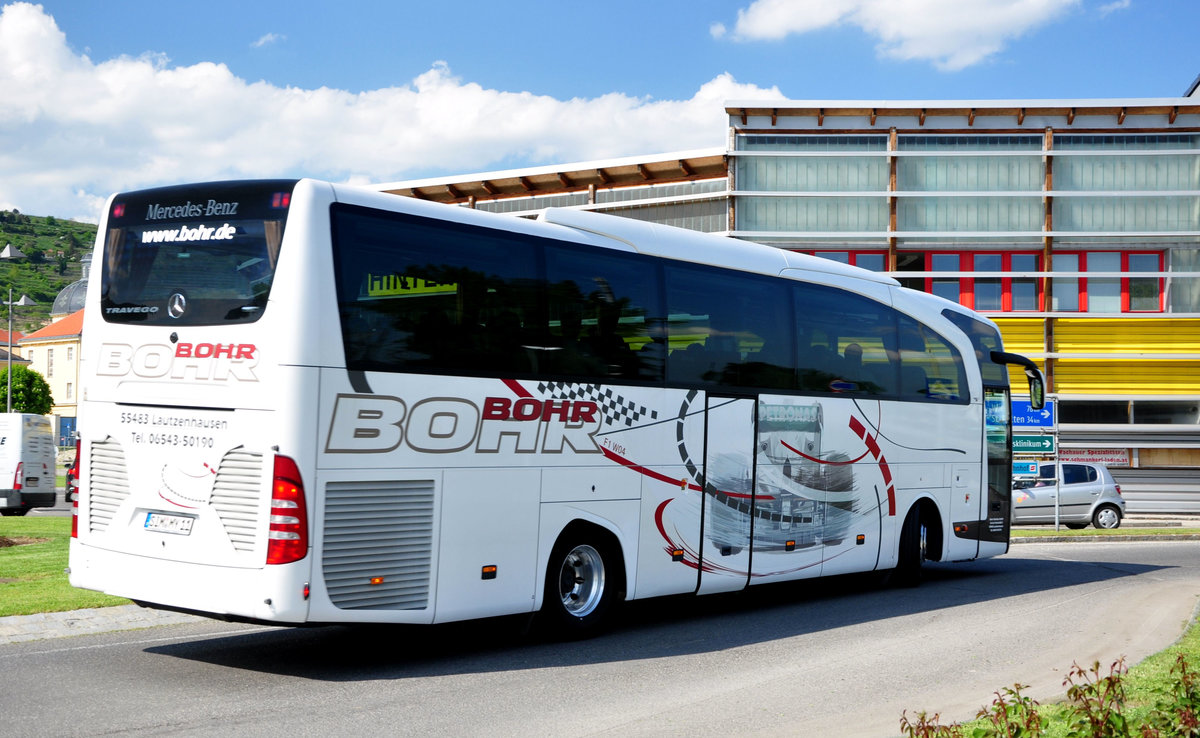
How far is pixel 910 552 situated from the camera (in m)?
15.5

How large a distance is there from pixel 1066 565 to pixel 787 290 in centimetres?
873

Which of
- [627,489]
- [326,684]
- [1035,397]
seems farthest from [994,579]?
[326,684]

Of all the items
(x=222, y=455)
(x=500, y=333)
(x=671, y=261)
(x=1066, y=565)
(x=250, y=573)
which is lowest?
(x=1066, y=565)

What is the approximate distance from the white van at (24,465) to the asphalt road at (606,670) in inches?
819

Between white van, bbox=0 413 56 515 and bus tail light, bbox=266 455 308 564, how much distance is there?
24174 mm

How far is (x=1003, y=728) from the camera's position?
603cm

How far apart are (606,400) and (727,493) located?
2.14m

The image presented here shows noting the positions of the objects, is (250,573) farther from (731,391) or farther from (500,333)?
(731,391)

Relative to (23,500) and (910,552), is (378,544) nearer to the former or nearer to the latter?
(910,552)

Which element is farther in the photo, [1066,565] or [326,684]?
[1066,565]

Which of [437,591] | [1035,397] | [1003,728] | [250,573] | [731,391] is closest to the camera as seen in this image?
[1003,728]

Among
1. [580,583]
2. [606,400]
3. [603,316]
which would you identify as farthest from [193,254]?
[580,583]

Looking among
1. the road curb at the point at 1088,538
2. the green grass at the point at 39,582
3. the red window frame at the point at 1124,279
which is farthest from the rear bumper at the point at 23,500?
the red window frame at the point at 1124,279

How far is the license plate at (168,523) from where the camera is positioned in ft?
28.8
